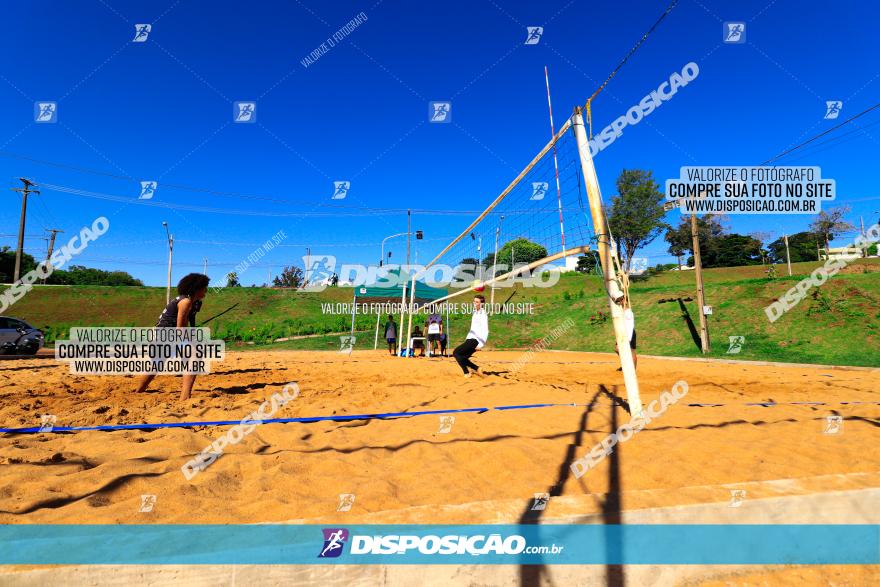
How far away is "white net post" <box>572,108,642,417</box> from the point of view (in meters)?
3.98

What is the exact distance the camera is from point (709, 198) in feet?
44.5

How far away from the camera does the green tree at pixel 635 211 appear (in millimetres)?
36062

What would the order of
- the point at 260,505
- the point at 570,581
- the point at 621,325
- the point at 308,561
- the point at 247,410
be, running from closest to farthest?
the point at 308,561 → the point at 570,581 → the point at 260,505 → the point at 621,325 → the point at 247,410

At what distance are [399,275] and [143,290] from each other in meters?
32.4

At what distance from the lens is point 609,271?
4.13 m

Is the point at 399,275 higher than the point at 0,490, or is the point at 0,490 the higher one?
the point at 399,275

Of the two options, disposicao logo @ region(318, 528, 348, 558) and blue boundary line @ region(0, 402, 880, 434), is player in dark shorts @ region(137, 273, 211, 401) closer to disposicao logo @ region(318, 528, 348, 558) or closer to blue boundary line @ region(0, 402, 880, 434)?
blue boundary line @ region(0, 402, 880, 434)

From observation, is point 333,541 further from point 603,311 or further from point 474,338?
point 603,311

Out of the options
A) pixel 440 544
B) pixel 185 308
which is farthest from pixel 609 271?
pixel 185 308

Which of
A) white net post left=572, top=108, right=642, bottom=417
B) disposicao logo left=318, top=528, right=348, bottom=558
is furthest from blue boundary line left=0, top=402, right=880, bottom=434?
disposicao logo left=318, top=528, right=348, bottom=558

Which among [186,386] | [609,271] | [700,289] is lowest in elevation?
[186,386]

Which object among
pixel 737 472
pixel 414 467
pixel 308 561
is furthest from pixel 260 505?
pixel 737 472

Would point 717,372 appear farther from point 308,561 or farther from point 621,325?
point 308,561

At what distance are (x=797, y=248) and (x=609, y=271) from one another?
197 feet
